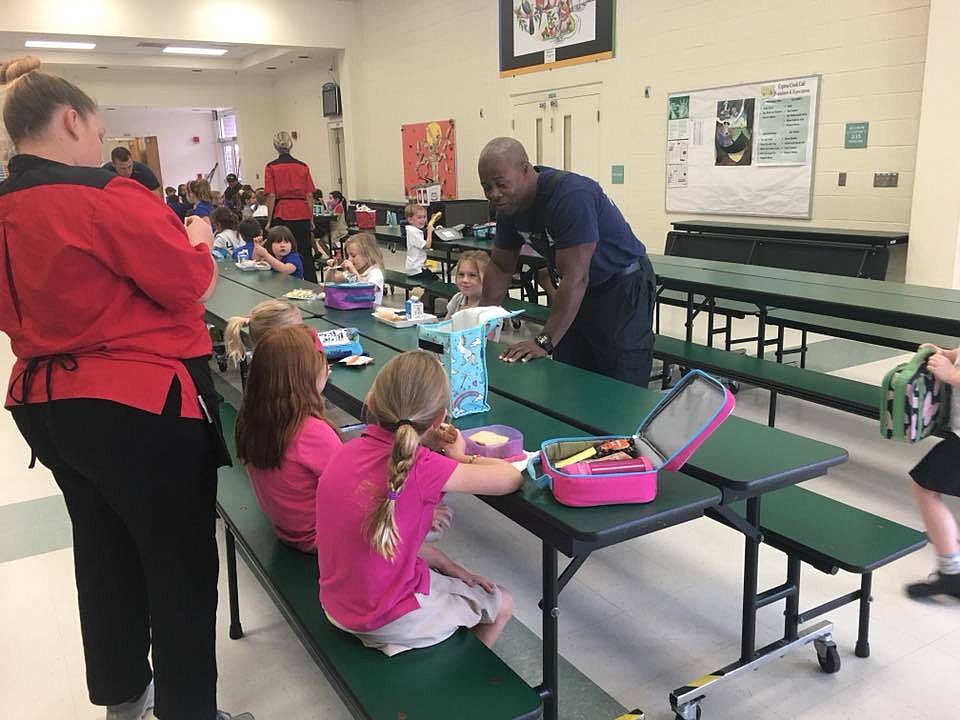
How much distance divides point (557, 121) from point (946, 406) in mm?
7222

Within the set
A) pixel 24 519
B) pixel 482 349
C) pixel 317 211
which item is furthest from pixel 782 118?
pixel 317 211

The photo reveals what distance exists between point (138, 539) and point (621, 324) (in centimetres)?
186

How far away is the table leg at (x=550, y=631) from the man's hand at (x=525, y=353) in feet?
3.49

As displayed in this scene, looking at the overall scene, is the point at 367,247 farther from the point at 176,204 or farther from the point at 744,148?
the point at 176,204

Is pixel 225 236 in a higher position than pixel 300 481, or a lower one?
higher

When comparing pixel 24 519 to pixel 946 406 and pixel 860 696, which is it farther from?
pixel 946 406

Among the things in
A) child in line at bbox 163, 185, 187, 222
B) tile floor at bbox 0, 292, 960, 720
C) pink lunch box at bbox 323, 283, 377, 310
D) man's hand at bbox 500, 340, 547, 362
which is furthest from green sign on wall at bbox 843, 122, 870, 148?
child in line at bbox 163, 185, 187, 222

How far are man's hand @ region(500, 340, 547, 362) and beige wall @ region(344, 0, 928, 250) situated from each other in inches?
169

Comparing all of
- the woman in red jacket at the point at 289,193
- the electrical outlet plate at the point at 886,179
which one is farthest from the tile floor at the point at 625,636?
the woman in red jacket at the point at 289,193

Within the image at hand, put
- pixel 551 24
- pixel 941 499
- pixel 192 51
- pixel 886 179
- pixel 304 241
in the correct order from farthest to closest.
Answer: pixel 192 51 < pixel 551 24 < pixel 304 241 < pixel 886 179 < pixel 941 499

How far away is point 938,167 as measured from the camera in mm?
5363

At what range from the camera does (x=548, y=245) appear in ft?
9.39

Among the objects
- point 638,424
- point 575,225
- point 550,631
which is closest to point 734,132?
point 575,225

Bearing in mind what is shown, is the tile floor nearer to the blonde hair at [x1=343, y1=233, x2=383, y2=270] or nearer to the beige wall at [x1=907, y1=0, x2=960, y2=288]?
the blonde hair at [x1=343, y1=233, x2=383, y2=270]
